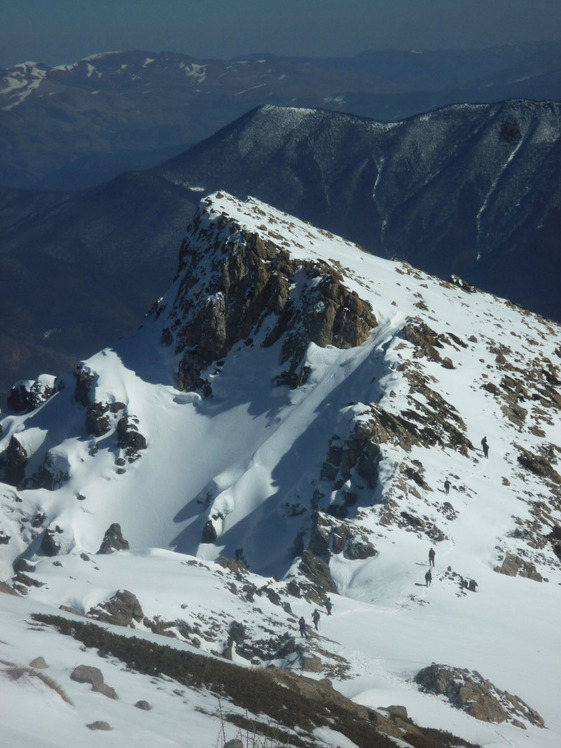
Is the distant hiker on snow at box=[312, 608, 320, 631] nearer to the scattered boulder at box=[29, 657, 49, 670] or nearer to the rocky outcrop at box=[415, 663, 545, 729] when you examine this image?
the rocky outcrop at box=[415, 663, 545, 729]

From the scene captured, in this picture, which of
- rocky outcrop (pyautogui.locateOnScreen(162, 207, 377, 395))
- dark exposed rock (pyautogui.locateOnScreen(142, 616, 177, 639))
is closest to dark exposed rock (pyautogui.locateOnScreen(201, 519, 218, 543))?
rocky outcrop (pyautogui.locateOnScreen(162, 207, 377, 395))

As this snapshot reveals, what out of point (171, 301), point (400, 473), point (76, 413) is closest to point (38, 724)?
point (400, 473)

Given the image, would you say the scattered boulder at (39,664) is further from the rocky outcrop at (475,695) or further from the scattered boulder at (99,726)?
the rocky outcrop at (475,695)

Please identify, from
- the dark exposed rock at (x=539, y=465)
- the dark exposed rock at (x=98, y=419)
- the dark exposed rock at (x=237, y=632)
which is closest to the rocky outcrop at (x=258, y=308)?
the dark exposed rock at (x=98, y=419)

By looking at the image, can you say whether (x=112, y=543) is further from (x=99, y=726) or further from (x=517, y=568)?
(x=99, y=726)

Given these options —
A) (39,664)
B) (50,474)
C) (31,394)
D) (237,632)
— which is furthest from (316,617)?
(31,394)

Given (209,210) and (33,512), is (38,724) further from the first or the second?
(209,210)

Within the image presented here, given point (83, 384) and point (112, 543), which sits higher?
point (83, 384)
